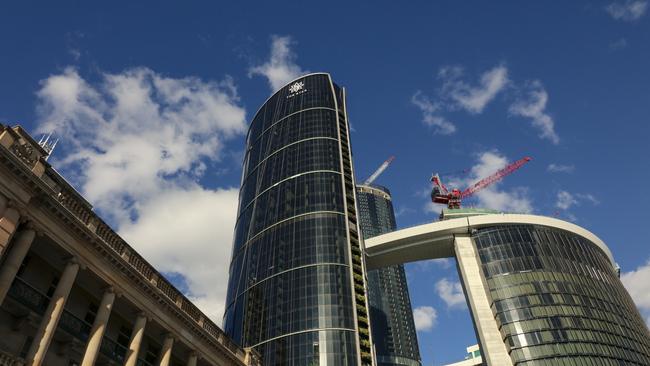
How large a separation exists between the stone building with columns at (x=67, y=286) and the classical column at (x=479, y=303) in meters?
88.4

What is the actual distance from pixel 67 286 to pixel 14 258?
327cm

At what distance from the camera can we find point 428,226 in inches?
5217

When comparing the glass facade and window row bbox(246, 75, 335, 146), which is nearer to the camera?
the glass facade

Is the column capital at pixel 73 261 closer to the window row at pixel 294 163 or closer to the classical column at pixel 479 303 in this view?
the classical column at pixel 479 303

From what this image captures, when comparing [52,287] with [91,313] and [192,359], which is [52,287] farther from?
[192,359]

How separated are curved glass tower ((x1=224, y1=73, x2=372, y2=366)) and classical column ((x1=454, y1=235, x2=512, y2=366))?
85.7 feet

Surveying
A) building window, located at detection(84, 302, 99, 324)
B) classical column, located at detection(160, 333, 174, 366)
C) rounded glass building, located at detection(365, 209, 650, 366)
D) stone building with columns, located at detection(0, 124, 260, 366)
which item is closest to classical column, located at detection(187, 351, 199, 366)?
stone building with columns, located at detection(0, 124, 260, 366)

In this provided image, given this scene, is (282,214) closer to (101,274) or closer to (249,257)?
(249,257)

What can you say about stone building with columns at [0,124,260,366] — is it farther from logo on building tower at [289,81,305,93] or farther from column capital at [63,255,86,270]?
logo on building tower at [289,81,305,93]

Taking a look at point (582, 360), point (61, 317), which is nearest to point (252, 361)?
point (61, 317)

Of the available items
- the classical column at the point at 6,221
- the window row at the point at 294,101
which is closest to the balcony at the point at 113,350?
the classical column at the point at 6,221

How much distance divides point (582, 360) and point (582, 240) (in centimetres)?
4372

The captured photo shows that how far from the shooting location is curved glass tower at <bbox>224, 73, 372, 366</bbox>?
111 meters

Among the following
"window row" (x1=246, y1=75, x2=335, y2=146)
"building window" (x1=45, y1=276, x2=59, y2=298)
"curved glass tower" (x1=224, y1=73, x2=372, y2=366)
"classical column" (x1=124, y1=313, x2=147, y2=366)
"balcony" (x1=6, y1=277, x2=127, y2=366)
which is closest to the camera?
"balcony" (x1=6, y1=277, x2=127, y2=366)
